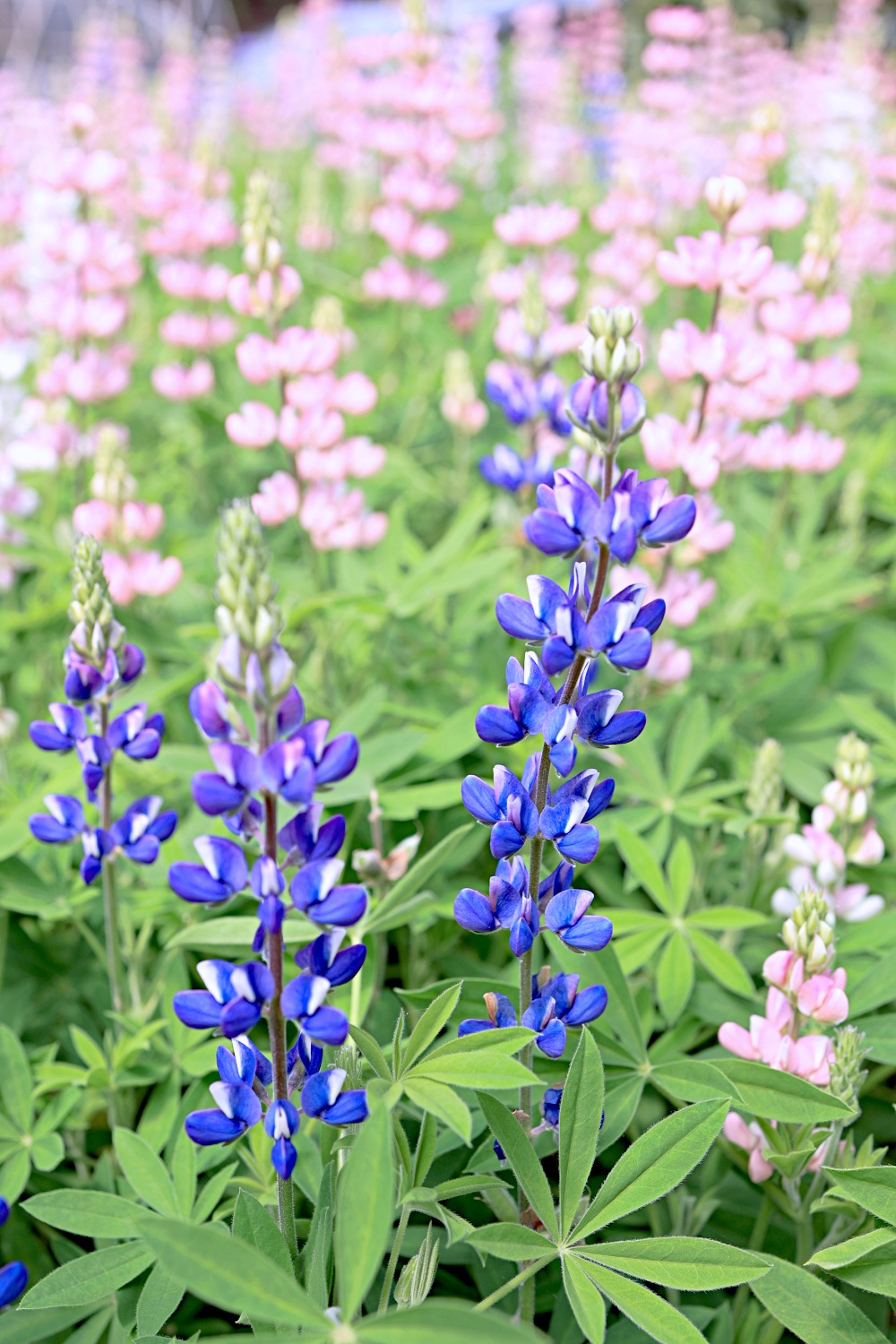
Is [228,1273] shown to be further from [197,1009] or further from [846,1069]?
[846,1069]

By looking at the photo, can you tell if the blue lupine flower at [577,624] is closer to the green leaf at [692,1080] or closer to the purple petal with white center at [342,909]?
the purple petal with white center at [342,909]

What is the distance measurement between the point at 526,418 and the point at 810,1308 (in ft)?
6.37

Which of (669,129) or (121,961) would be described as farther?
(669,129)

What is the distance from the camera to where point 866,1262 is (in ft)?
4.38

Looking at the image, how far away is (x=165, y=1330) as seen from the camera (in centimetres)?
155

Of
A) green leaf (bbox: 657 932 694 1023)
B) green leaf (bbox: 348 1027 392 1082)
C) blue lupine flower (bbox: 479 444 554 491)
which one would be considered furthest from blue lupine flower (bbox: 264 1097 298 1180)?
blue lupine flower (bbox: 479 444 554 491)

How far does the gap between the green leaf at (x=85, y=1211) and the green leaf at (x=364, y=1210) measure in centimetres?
51

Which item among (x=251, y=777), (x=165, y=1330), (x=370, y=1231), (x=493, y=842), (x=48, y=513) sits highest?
(x=251, y=777)

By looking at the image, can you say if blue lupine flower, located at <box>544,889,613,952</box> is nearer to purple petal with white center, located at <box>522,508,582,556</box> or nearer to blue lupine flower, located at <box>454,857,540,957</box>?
blue lupine flower, located at <box>454,857,540,957</box>

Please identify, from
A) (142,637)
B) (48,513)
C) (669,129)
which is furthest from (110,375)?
(669,129)

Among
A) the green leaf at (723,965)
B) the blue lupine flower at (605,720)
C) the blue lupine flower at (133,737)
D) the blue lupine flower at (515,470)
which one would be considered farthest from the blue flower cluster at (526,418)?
the blue lupine flower at (605,720)

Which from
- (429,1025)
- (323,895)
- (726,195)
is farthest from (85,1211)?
(726,195)

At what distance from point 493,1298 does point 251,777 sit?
1.96 feet

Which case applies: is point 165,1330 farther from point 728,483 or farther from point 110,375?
point 728,483
